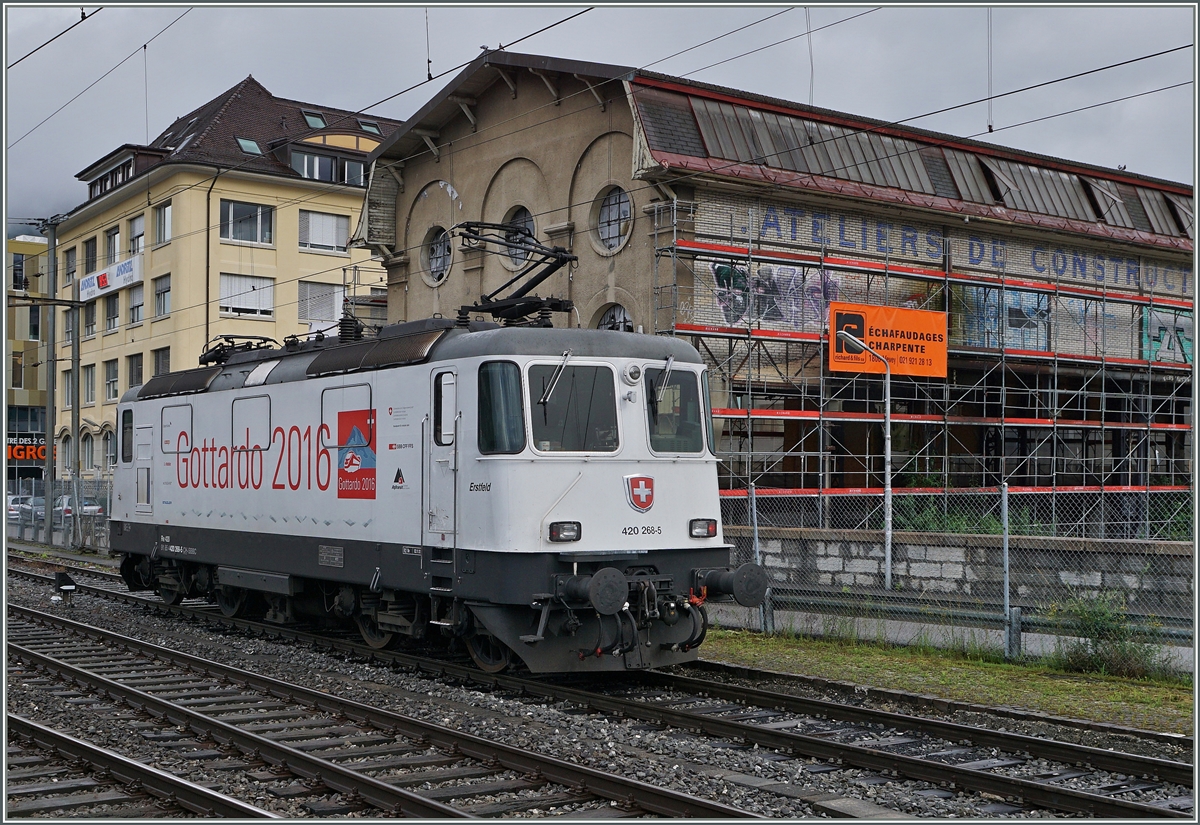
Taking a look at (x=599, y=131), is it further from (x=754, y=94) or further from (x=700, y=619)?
(x=700, y=619)

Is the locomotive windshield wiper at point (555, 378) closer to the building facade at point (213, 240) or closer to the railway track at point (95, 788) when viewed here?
the railway track at point (95, 788)

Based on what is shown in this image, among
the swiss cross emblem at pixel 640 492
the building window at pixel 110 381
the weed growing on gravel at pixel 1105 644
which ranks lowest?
the weed growing on gravel at pixel 1105 644

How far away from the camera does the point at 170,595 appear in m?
17.9

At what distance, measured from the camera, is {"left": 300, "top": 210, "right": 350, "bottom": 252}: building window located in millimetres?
46844

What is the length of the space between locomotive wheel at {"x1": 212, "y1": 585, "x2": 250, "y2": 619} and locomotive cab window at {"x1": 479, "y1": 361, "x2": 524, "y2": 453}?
6887 mm

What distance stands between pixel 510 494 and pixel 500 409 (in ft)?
2.62

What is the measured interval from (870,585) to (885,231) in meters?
12.4

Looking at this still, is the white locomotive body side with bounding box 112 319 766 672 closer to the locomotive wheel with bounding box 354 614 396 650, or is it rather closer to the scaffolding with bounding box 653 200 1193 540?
the locomotive wheel with bounding box 354 614 396 650

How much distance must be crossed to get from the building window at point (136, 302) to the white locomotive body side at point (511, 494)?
35647mm

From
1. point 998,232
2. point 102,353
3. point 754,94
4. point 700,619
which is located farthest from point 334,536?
point 102,353

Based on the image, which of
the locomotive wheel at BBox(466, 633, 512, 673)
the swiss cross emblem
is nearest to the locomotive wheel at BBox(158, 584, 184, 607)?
the locomotive wheel at BBox(466, 633, 512, 673)

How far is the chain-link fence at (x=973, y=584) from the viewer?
1195 centimetres

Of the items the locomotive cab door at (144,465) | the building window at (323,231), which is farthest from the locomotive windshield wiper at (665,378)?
the building window at (323,231)

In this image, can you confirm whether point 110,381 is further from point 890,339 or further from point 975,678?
point 975,678
